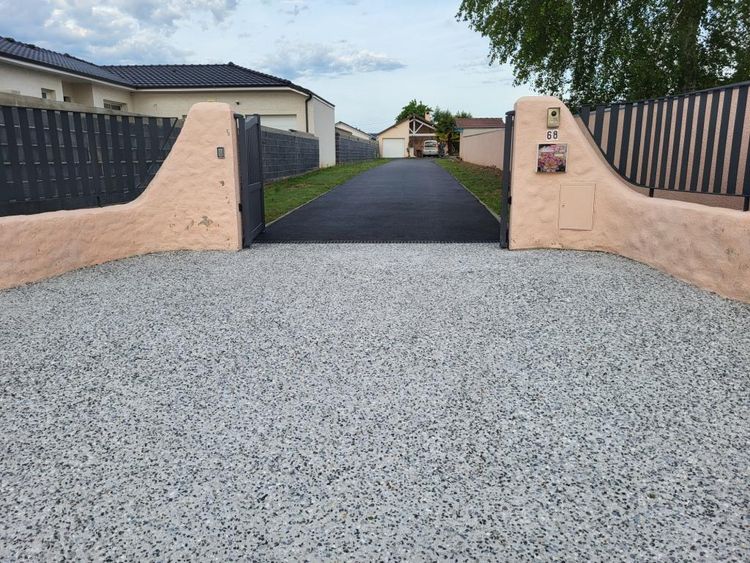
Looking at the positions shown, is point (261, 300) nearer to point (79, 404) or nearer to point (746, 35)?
point (79, 404)

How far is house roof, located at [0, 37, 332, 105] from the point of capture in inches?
888

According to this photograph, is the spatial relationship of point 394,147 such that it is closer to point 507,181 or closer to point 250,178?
point 250,178

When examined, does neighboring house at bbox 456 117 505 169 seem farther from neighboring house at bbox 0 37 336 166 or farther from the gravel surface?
the gravel surface

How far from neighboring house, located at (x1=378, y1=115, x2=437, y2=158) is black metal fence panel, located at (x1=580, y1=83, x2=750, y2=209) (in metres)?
68.9

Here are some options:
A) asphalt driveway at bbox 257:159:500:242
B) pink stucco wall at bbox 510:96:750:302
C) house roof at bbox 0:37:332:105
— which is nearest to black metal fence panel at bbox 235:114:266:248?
asphalt driveway at bbox 257:159:500:242

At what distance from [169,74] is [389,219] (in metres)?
21.5

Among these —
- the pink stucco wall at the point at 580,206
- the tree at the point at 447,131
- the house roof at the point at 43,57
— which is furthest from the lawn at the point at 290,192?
the tree at the point at 447,131

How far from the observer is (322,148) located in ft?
108

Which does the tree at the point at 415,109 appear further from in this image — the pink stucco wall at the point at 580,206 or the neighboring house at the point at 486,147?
the pink stucco wall at the point at 580,206

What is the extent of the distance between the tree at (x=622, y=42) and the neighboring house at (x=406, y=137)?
59401mm

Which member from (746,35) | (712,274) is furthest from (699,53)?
(712,274)

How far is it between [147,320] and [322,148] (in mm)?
28868

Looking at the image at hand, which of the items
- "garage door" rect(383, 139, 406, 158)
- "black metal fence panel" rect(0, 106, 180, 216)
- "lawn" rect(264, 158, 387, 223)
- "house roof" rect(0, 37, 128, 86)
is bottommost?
"lawn" rect(264, 158, 387, 223)

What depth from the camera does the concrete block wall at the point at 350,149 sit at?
40156 millimetres
